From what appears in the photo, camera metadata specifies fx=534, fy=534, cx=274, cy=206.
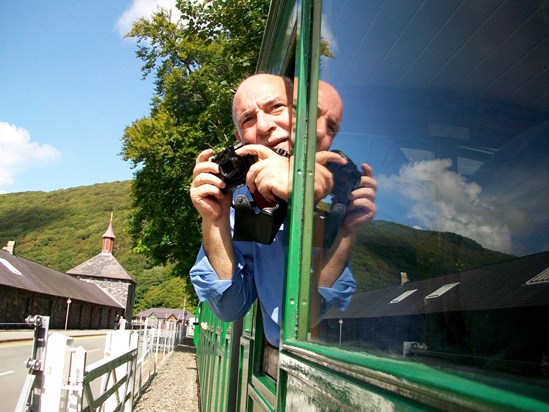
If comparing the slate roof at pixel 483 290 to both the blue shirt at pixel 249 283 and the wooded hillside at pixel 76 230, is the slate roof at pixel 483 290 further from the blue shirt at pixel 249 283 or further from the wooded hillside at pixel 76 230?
the wooded hillside at pixel 76 230

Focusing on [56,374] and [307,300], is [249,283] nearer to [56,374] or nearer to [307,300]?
[307,300]

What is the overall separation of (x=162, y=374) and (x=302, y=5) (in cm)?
1569

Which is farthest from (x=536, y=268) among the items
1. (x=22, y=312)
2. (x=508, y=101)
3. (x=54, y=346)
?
(x=22, y=312)

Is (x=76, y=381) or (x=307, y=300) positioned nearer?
(x=307, y=300)

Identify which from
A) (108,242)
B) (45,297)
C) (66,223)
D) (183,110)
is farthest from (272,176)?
(66,223)

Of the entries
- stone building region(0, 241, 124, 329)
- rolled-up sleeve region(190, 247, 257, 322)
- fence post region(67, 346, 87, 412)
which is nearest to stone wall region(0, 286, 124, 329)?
stone building region(0, 241, 124, 329)

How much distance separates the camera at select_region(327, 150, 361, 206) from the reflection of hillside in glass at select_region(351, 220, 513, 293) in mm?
96

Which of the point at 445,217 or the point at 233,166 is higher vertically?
the point at 233,166

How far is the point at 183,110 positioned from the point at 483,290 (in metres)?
16.7

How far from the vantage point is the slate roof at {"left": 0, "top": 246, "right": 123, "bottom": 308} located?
4278cm

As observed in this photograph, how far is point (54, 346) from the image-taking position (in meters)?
3.01

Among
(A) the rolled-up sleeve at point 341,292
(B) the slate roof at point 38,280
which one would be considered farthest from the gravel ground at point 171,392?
(B) the slate roof at point 38,280

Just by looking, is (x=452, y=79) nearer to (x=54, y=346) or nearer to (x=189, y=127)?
(x=54, y=346)

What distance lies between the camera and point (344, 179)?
3.25 feet
